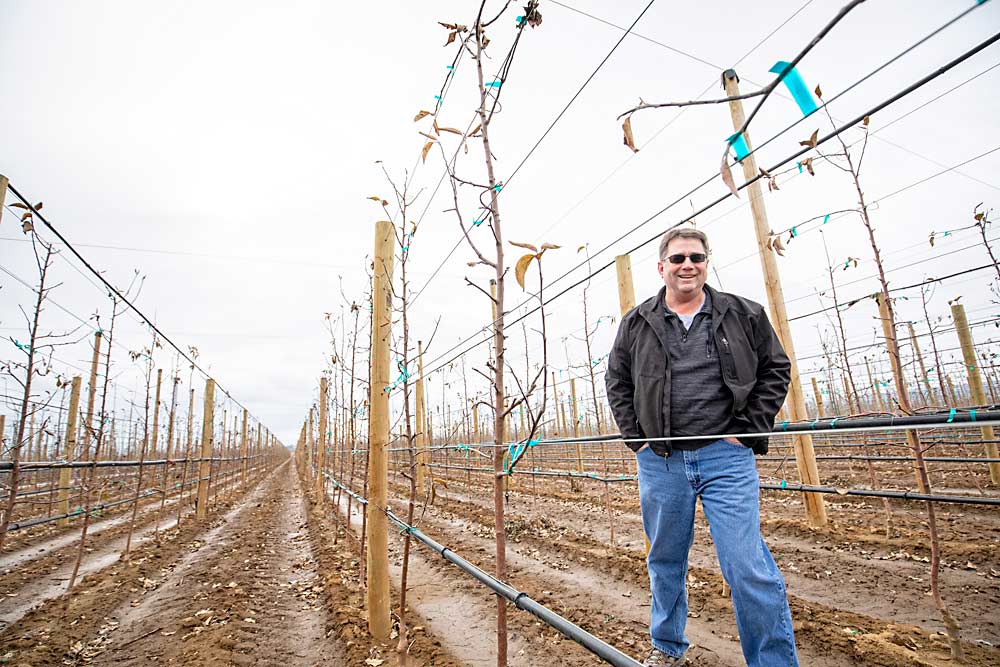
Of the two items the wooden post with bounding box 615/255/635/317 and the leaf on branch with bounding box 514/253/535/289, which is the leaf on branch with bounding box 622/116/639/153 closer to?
the leaf on branch with bounding box 514/253/535/289

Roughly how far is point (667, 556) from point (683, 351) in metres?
0.79

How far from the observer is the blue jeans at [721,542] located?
1.41 metres

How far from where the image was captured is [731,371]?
5.24 feet

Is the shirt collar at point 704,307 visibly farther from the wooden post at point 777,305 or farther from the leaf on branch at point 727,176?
the wooden post at point 777,305

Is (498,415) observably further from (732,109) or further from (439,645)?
(732,109)

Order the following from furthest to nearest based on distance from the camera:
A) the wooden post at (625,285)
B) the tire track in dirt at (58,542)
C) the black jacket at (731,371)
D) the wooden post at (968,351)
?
the wooden post at (968,351), the tire track in dirt at (58,542), the wooden post at (625,285), the black jacket at (731,371)

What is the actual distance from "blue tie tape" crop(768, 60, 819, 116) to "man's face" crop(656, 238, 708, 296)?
0.87m

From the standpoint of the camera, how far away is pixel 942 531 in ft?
16.9

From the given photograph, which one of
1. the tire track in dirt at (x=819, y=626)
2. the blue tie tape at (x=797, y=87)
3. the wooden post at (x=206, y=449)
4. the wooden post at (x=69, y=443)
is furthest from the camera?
the wooden post at (x=206, y=449)

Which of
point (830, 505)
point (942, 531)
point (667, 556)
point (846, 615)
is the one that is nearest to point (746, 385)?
point (667, 556)

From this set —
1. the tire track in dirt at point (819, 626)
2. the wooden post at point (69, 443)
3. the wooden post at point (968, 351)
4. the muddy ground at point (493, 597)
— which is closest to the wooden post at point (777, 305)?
the muddy ground at point (493, 597)

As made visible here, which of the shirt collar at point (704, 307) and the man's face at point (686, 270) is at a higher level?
the man's face at point (686, 270)

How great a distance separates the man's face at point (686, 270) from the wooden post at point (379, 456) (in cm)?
230

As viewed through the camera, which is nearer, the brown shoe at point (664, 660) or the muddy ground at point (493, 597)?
the brown shoe at point (664, 660)
